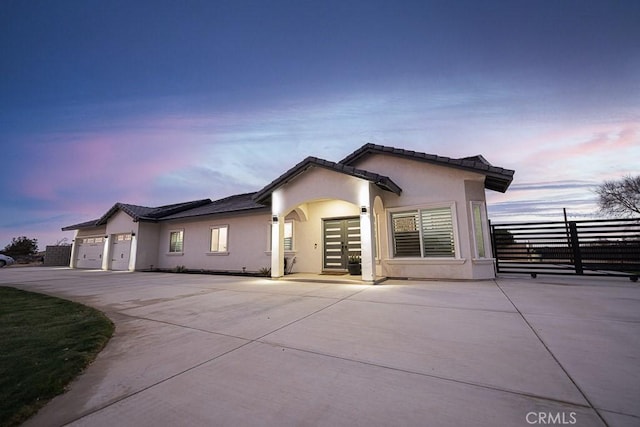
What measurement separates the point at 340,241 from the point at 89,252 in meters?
21.6

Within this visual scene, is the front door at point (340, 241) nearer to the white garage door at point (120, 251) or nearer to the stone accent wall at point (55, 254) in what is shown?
the white garage door at point (120, 251)

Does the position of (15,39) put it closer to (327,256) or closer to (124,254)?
(124,254)

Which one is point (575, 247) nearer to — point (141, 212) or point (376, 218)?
point (376, 218)

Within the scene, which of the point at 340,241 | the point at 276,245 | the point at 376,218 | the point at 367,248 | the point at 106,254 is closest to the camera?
the point at 367,248

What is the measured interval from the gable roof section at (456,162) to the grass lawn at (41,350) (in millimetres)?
9623

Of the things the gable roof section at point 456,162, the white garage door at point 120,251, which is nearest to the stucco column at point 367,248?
the gable roof section at point 456,162

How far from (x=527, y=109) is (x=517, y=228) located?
15.7 ft

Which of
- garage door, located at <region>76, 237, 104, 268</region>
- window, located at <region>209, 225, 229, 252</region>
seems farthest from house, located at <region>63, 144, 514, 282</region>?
garage door, located at <region>76, 237, 104, 268</region>

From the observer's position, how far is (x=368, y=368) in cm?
243

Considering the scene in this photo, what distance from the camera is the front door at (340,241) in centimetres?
1088

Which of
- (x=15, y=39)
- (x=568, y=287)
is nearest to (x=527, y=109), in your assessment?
(x=568, y=287)

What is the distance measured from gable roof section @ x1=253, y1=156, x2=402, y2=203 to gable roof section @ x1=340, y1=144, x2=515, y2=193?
1293mm

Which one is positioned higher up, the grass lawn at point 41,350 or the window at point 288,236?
the window at point 288,236

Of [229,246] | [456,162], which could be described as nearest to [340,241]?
[456,162]
